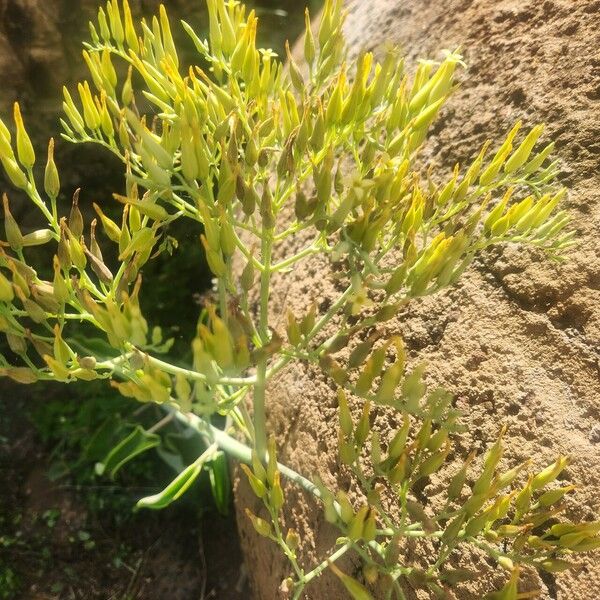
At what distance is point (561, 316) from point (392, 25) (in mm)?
899

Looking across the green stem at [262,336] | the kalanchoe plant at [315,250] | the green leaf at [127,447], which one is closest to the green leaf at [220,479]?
the green leaf at [127,447]

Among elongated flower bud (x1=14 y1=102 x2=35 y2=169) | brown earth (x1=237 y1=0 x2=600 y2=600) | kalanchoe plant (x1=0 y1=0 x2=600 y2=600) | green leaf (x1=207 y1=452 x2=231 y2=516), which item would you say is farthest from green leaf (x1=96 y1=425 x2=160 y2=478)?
elongated flower bud (x1=14 y1=102 x2=35 y2=169)

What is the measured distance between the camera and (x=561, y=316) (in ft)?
3.45

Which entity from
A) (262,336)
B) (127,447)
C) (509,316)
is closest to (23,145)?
(262,336)

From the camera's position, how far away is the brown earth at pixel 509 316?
0.99m

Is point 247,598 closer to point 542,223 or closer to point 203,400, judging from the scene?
point 203,400

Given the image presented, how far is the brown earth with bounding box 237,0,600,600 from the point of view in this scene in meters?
0.99

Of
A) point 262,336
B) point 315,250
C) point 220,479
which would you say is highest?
point 315,250

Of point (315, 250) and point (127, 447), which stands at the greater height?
point (315, 250)

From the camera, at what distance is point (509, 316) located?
1099 mm

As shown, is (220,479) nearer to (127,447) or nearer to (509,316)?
(127,447)

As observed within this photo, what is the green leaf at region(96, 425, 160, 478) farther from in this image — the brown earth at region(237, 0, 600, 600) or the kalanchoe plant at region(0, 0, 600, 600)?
the kalanchoe plant at region(0, 0, 600, 600)

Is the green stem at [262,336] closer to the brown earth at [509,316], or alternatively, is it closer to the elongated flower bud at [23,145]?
the brown earth at [509,316]

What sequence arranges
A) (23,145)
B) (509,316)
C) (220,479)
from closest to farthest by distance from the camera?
(23,145), (509,316), (220,479)
